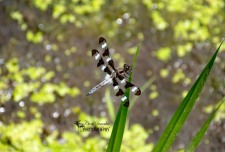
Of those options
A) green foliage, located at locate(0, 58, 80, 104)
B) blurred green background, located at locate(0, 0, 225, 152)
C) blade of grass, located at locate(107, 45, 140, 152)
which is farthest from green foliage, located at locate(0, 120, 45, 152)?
blade of grass, located at locate(107, 45, 140, 152)

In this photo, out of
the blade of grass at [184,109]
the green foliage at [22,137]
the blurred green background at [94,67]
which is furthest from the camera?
the blurred green background at [94,67]

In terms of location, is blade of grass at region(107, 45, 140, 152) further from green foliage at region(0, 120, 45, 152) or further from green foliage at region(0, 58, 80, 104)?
green foliage at region(0, 58, 80, 104)

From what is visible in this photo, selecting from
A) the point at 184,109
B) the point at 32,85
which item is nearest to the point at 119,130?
the point at 184,109

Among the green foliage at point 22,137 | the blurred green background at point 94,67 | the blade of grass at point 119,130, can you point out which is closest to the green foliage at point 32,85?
the blurred green background at point 94,67

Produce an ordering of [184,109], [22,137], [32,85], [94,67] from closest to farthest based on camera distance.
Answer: [184,109] → [22,137] → [32,85] → [94,67]

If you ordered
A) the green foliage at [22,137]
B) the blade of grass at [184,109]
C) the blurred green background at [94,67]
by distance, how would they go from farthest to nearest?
1. the blurred green background at [94,67]
2. the green foliage at [22,137]
3. the blade of grass at [184,109]

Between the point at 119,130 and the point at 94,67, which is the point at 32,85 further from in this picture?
the point at 119,130

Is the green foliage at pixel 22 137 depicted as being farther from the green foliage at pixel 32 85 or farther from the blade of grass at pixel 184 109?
the blade of grass at pixel 184 109
